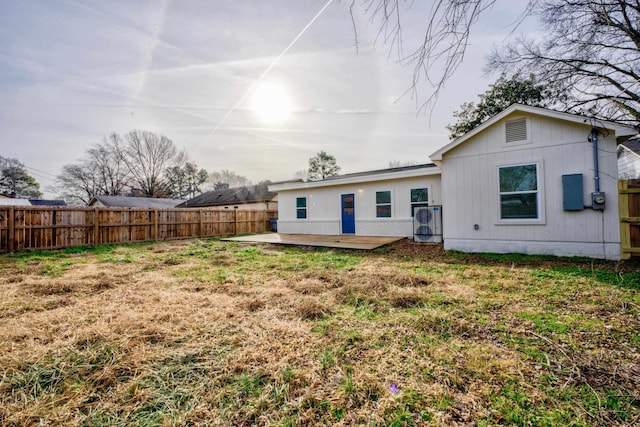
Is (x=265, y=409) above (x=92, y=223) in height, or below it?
below

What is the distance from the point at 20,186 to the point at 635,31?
2004 inches

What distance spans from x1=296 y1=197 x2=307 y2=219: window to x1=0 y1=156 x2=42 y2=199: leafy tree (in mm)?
36966

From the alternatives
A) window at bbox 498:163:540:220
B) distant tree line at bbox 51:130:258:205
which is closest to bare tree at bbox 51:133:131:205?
distant tree line at bbox 51:130:258:205

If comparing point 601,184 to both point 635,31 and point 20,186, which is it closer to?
point 635,31

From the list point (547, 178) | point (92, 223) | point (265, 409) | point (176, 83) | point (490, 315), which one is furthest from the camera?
point (92, 223)

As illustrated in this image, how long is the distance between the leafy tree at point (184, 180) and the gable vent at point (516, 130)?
36899 mm

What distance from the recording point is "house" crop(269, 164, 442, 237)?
9445 millimetres

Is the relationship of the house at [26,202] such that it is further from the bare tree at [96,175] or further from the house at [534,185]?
the house at [534,185]

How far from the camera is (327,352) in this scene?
7.11ft

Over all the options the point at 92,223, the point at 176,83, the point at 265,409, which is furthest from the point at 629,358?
the point at 92,223

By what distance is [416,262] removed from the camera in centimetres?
596

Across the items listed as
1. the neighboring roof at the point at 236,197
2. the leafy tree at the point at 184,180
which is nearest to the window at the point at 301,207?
the neighboring roof at the point at 236,197

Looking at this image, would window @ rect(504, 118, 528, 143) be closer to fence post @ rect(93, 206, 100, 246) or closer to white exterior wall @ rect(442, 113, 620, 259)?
white exterior wall @ rect(442, 113, 620, 259)

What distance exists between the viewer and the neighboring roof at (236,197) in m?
23.6
